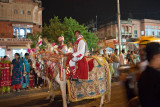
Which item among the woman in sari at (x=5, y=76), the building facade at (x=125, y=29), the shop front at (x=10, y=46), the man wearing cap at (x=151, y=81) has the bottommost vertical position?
the woman in sari at (x=5, y=76)

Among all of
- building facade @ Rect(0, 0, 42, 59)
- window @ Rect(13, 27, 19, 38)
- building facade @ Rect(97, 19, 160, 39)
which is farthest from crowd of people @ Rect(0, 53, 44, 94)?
building facade @ Rect(97, 19, 160, 39)

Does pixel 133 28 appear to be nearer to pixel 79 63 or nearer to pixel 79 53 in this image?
pixel 79 63

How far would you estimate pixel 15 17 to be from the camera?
27.5 m

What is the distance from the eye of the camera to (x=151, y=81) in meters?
1.85

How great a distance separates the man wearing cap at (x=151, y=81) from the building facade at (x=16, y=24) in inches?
1007

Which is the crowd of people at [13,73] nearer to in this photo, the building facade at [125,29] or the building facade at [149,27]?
the building facade at [125,29]

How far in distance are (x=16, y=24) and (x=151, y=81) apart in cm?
2814

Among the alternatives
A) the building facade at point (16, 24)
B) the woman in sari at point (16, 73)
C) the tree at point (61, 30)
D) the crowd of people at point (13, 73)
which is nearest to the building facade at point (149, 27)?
the tree at point (61, 30)

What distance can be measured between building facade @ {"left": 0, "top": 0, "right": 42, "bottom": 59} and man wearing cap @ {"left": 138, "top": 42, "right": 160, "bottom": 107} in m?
25.6

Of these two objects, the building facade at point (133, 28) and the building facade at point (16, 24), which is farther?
the building facade at point (133, 28)

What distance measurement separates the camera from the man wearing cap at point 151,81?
1.84 meters

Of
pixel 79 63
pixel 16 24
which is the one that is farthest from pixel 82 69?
pixel 16 24

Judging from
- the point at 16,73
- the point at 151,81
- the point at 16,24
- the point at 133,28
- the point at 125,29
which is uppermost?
the point at 133,28

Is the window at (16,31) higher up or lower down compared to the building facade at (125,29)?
lower down
